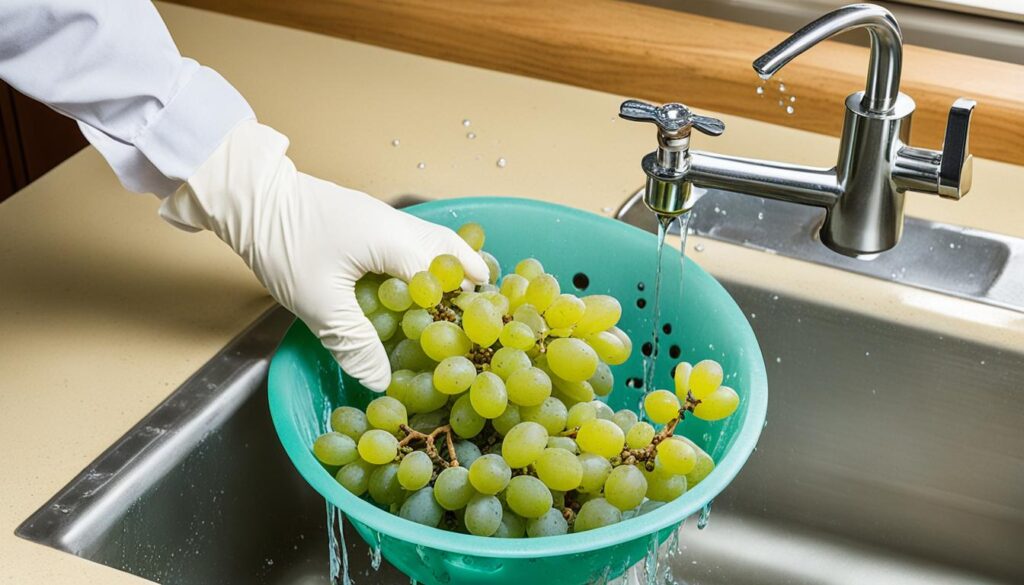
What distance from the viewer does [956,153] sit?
0.96 meters

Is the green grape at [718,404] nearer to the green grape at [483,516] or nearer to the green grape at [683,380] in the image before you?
the green grape at [683,380]

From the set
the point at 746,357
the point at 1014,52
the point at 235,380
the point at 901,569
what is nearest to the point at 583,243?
the point at 746,357

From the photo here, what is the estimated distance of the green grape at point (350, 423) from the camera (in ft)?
3.11

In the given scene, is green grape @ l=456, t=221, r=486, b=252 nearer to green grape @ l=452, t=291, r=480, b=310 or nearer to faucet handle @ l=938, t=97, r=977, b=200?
green grape @ l=452, t=291, r=480, b=310

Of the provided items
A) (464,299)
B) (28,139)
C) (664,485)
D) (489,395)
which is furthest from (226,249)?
(28,139)

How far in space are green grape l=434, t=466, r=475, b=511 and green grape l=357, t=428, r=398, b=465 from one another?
0.14 feet

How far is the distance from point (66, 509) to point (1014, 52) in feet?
3.82

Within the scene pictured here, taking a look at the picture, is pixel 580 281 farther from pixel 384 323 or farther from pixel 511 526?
pixel 511 526

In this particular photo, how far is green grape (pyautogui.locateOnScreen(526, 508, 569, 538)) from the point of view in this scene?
0.89m

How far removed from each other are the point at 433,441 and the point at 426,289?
4.7 inches

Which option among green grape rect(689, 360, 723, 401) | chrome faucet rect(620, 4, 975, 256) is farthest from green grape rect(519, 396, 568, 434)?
chrome faucet rect(620, 4, 975, 256)

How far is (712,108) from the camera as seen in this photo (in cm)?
144

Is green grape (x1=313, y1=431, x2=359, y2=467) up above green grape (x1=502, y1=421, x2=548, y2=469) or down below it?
below

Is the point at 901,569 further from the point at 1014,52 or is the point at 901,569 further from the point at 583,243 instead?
the point at 1014,52
